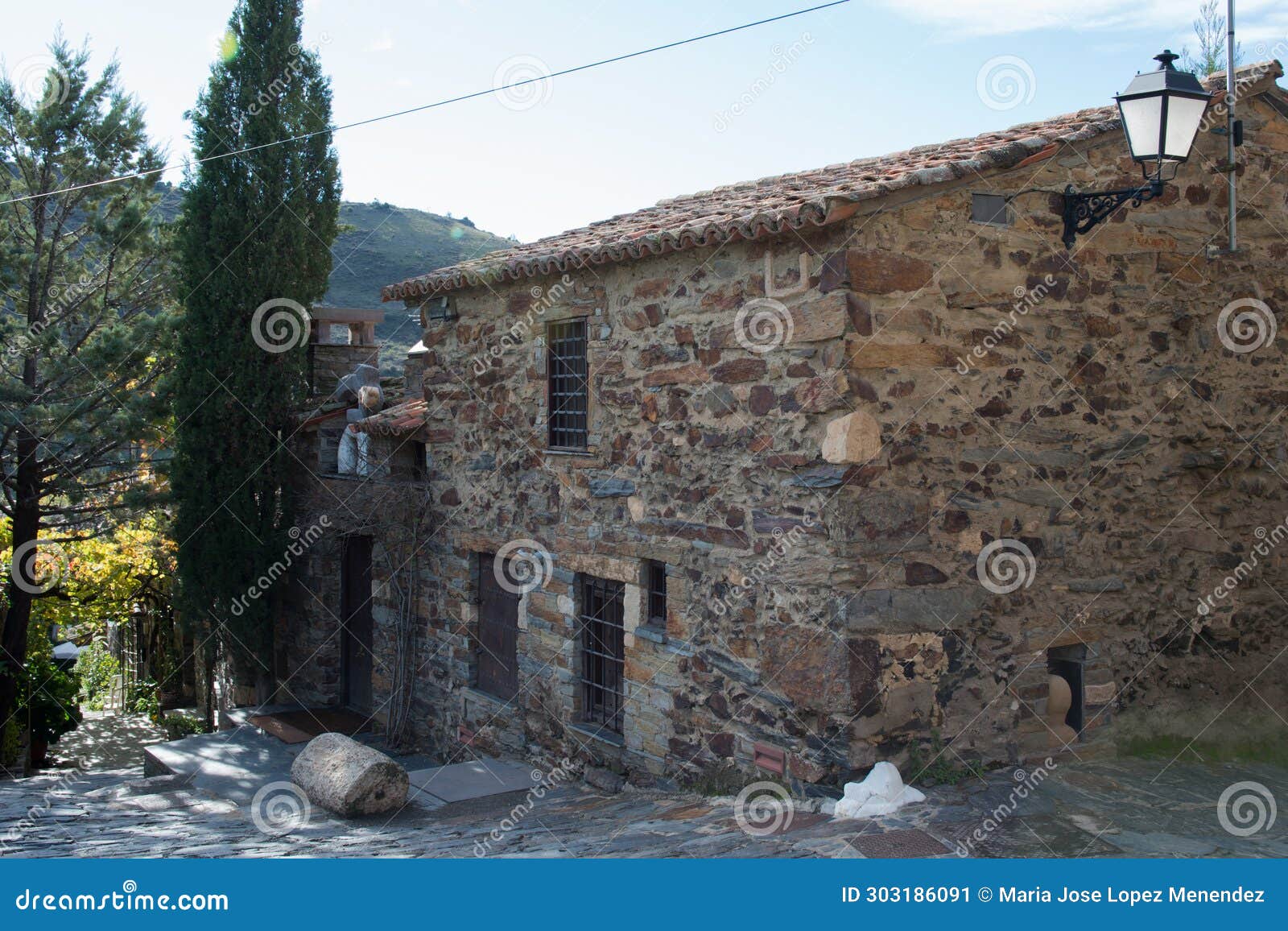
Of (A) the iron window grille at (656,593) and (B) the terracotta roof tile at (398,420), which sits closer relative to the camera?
(A) the iron window grille at (656,593)

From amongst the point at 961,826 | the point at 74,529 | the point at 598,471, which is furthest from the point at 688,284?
the point at 74,529

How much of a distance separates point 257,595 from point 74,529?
140 inches

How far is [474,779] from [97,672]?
1165 cm

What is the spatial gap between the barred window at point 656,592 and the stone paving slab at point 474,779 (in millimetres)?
1864

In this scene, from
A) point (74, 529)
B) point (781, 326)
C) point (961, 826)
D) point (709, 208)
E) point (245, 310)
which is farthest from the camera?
point (74, 529)

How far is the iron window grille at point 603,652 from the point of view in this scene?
784 centimetres

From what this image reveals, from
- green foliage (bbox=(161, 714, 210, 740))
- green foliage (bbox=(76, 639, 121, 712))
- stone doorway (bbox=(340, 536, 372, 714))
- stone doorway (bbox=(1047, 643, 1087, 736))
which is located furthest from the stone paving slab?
green foliage (bbox=(76, 639, 121, 712))

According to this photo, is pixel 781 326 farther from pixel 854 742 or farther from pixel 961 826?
pixel 961 826

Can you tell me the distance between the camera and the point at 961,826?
5.30 meters

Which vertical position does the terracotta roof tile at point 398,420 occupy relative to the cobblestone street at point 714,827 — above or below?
above

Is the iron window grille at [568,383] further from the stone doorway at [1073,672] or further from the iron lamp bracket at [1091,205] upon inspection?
A: the stone doorway at [1073,672]

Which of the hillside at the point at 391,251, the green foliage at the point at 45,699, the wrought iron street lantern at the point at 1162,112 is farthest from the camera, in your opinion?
the hillside at the point at 391,251

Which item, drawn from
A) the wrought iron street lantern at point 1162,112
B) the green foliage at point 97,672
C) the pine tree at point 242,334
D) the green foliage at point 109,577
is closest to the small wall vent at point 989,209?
the wrought iron street lantern at point 1162,112

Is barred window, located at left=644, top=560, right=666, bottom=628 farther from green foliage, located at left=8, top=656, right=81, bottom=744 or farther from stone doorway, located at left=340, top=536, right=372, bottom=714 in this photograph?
green foliage, located at left=8, top=656, right=81, bottom=744
